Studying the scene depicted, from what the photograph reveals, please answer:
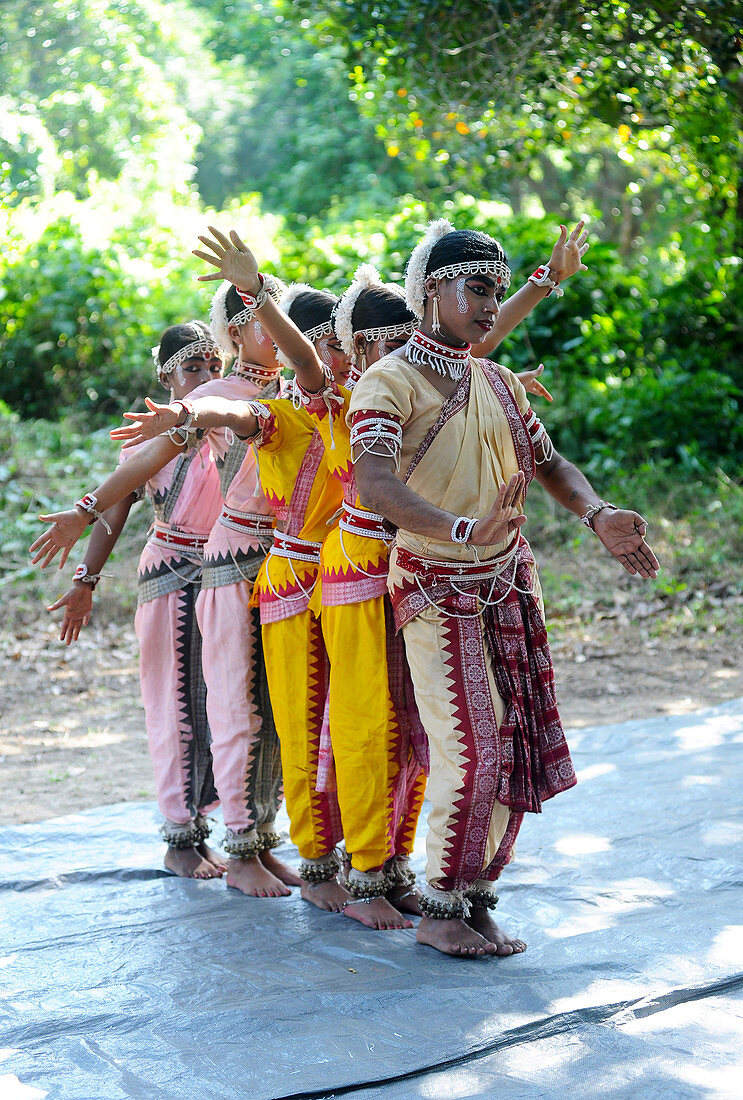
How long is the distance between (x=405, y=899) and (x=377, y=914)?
188 millimetres

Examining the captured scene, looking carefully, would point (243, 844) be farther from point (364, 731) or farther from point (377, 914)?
point (364, 731)

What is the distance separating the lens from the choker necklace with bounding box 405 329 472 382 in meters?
3.15

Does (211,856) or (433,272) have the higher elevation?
(433,272)

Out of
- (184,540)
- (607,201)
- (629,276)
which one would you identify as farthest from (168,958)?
(607,201)

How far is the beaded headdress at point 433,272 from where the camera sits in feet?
10.1

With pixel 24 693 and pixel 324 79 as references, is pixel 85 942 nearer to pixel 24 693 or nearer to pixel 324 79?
pixel 24 693

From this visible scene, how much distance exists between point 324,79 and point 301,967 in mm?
18481

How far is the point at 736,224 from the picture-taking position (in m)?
9.52

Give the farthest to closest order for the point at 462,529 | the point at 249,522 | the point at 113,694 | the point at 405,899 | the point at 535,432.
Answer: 1. the point at 113,694
2. the point at 249,522
3. the point at 405,899
4. the point at 535,432
5. the point at 462,529

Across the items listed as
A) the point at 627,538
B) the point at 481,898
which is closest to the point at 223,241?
the point at 627,538

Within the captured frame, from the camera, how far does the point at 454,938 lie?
3076 mm

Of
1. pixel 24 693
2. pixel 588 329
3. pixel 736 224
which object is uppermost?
pixel 736 224

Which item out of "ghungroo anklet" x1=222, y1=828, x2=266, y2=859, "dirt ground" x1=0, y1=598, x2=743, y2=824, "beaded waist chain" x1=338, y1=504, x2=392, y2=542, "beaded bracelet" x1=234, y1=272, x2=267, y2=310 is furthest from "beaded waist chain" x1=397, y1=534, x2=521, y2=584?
"dirt ground" x1=0, y1=598, x2=743, y2=824

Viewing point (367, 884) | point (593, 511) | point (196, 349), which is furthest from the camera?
point (196, 349)
